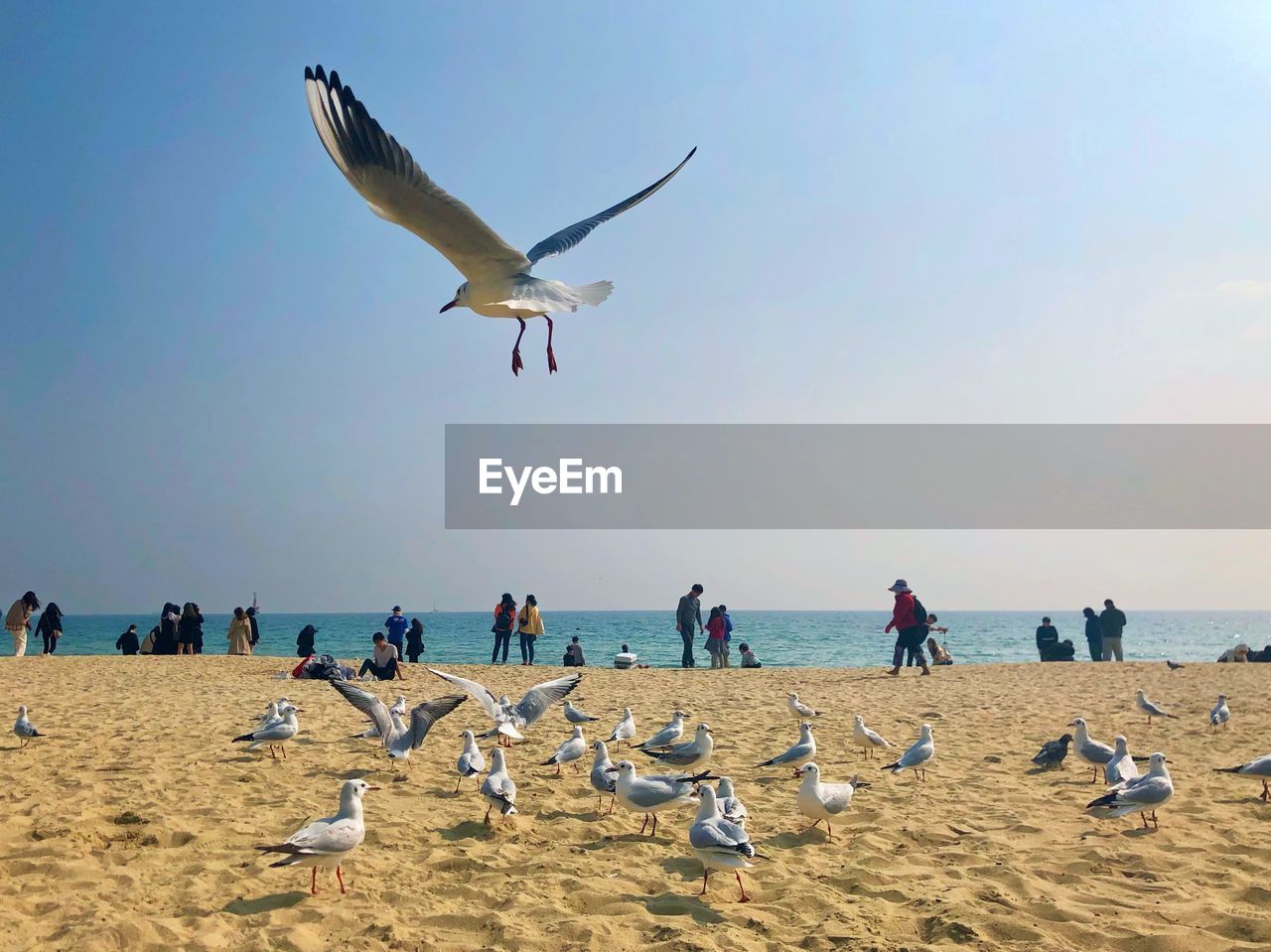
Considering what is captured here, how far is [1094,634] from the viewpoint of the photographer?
779 inches

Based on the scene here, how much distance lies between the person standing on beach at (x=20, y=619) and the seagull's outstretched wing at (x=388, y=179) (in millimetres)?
16825

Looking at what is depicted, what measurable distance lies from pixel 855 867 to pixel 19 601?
19.5 m

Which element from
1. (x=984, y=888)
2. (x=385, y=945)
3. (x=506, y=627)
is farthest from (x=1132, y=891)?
(x=506, y=627)

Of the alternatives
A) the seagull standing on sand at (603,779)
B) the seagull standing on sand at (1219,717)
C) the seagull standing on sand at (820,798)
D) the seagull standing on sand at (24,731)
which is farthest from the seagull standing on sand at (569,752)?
the seagull standing on sand at (1219,717)

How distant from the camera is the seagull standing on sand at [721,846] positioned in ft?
15.2

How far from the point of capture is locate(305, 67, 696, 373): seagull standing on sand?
19.7 feet

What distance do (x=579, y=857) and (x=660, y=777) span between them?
0.78m

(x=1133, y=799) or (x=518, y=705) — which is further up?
(x=518, y=705)

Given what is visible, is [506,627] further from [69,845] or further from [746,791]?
[69,845]

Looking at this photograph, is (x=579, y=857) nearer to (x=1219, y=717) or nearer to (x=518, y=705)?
(x=518, y=705)

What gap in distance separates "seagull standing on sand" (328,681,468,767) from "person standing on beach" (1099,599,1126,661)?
52.1 ft

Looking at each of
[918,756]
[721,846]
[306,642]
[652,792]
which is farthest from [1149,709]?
[306,642]

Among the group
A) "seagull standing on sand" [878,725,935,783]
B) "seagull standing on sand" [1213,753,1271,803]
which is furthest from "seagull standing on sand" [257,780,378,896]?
"seagull standing on sand" [1213,753,1271,803]

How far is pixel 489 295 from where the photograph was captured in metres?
6.92
